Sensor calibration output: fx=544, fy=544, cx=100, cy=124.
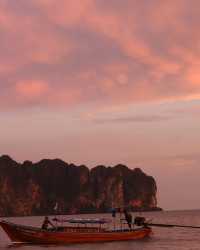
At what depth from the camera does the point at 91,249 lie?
6284 centimetres

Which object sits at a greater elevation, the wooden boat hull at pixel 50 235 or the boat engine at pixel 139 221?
the boat engine at pixel 139 221

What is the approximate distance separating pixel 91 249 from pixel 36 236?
682cm

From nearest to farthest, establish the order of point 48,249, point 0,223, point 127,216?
point 48,249, point 0,223, point 127,216

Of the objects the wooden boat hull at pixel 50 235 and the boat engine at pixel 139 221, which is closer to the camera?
the wooden boat hull at pixel 50 235

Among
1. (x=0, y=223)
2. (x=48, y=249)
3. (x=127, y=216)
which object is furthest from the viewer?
(x=127, y=216)

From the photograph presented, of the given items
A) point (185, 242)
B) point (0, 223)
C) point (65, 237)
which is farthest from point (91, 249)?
point (185, 242)

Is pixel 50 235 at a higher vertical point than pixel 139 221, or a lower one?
lower

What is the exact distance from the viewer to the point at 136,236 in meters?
70.0

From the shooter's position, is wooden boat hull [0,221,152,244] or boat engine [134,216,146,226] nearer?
wooden boat hull [0,221,152,244]

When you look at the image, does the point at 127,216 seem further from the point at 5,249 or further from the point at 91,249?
the point at 5,249

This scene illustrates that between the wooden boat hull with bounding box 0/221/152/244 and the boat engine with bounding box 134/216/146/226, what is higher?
the boat engine with bounding box 134/216/146/226

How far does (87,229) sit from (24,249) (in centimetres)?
830

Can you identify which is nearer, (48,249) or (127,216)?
(48,249)

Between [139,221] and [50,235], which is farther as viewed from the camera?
[139,221]
